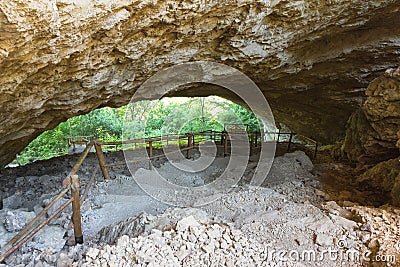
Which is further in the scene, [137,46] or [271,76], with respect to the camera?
[271,76]

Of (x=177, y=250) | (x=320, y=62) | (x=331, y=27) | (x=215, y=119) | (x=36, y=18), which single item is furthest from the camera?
(x=215, y=119)

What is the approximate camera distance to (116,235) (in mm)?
2898

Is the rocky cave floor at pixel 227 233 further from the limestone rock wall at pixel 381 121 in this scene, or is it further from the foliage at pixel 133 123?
the foliage at pixel 133 123

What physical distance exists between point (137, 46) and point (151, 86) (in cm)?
221

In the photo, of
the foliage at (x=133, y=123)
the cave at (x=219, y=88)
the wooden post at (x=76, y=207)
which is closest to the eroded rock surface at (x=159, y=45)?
the cave at (x=219, y=88)

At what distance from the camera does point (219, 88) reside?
8594mm

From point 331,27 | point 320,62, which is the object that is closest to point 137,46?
point 331,27

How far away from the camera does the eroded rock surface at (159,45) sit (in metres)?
2.84

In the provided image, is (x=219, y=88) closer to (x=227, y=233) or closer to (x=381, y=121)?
(x=381, y=121)

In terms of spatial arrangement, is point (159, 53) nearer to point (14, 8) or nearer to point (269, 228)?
point (14, 8)

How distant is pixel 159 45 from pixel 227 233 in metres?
3.18

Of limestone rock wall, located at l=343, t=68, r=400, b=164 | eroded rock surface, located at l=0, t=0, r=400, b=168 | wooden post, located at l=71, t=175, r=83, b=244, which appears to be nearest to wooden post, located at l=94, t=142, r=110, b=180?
eroded rock surface, located at l=0, t=0, r=400, b=168

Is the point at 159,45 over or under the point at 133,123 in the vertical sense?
over

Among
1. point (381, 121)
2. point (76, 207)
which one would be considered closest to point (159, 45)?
point (76, 207)
